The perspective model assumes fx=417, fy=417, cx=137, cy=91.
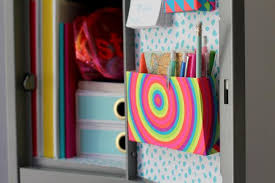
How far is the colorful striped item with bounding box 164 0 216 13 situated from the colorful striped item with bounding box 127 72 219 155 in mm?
137

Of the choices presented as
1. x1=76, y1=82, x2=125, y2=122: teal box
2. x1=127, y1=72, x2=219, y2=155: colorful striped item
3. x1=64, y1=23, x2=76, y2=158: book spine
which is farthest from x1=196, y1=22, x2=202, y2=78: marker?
x1=64, y1=23, x2=76, y2=158: book spine

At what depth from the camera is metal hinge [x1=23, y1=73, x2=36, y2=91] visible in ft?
3.75

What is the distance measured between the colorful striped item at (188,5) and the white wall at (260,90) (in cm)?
8

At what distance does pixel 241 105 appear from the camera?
74cm

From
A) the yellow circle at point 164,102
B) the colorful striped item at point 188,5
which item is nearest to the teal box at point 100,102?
the yellow circle at point 164,102

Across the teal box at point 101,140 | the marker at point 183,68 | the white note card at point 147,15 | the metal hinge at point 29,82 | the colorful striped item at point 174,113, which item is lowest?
the teal box at point 101,140

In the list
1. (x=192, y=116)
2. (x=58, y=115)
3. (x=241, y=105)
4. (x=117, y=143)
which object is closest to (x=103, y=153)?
(x=117, y=143)

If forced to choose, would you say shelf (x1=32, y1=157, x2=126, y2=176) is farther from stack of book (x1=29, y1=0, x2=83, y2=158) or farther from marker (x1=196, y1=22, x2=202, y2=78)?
marker (x1=196, y1=22, x2=202, y2=78)

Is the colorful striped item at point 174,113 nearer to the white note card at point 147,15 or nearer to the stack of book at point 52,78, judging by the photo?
the white note card at point 147,15

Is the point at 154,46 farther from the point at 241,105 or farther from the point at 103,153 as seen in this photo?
the point at 103,153

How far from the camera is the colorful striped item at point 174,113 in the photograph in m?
0.80

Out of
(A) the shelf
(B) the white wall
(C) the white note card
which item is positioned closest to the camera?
(B) the white wall

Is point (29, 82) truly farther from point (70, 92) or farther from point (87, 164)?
point (87, 164)

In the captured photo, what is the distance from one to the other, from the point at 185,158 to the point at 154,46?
0.85 feet
